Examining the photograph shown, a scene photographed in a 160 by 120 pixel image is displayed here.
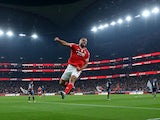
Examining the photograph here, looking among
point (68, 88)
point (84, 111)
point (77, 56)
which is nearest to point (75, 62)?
point (77, 56)

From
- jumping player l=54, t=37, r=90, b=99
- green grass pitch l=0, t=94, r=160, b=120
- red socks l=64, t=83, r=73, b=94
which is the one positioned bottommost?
green grass pitch l=0, t=94, r=160, b=120

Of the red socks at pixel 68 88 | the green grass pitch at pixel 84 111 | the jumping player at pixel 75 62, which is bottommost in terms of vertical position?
the green grass pitch at pixel 84 111

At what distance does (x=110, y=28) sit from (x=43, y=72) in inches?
976

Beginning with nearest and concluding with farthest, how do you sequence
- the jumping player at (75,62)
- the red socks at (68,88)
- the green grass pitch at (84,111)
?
1. the red socks at (68,88)
2. the jumping player at (75,62)
3. the green grass pitch at (84,111)

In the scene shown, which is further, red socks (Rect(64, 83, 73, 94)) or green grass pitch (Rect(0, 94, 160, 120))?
green grass pitch (Rect(0, 94, 160, 120))

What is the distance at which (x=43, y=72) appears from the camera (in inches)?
3378

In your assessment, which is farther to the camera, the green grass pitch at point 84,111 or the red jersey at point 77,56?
the green grass pitch at point 84,111

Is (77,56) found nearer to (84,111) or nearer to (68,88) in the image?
(68,88)

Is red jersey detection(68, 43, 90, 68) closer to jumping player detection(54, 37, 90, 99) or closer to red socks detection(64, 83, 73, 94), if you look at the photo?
jumping player detection(54, 37, 90, 99)

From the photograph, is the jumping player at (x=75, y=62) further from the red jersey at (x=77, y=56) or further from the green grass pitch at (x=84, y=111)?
the green grass pitch at (x=84, y=111)

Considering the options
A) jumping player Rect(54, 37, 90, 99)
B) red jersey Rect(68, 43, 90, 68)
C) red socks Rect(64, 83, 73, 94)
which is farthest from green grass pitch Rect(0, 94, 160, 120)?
red jersey Rect(68, 43, 90, 68)

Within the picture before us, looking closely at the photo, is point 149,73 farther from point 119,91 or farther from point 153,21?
point 153,21

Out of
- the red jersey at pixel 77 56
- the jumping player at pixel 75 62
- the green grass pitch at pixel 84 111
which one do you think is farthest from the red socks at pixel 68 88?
the green grass pitch at pixel 84 111

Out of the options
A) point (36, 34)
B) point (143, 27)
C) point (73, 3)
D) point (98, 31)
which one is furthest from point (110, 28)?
point (36, 34)
